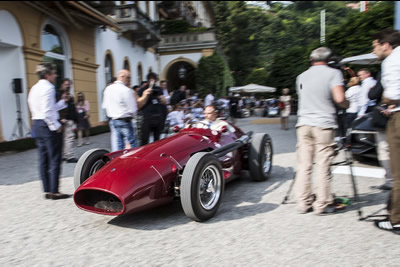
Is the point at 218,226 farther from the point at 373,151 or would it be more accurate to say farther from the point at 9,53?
the point at 9,53

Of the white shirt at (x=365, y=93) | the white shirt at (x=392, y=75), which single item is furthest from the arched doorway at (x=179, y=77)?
the white shirt at (x=392, y=75)

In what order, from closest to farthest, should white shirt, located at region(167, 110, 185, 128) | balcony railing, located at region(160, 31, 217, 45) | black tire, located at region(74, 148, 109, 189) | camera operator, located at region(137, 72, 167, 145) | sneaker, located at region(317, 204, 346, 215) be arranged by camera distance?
sneaker, located at region(317, 204, 346, 215) → black tire, located at region(74, 148, 109, 189) → camera operator, located at region(137, 72, 167, 145) → white shirt, located at region(167, 110, 185, 128) → balcony railing, located at region(160, 31, 217, 45)

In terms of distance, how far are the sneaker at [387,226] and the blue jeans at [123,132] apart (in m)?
3.66

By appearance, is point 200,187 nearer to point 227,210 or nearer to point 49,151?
point 227,210

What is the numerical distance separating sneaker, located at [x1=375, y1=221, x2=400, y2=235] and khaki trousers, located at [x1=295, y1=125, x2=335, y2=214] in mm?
526

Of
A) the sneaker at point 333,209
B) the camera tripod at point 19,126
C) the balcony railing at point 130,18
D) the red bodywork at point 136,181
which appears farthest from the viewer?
the balcony railing at point 130,18

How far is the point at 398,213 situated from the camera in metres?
2.99

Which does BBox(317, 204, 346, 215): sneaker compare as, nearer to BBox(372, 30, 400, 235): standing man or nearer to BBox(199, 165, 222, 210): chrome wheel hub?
BBox(372, 30, 400, 235): standing man

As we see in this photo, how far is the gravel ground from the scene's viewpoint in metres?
2.67

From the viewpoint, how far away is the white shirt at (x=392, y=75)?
2.95 meters

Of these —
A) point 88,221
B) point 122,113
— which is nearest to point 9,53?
point 122,113

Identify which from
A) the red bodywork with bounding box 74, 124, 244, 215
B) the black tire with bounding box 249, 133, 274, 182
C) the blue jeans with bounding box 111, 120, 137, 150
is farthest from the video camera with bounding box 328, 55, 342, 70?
the blue jeans with bounding box 111, 120, 137, 150

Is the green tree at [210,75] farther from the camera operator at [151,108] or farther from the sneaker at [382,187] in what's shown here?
the sneaker at [382,187]

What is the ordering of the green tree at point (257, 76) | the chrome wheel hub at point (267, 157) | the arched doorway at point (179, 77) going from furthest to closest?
the green tree at point (257, 76) < the arched doorway at point (179, 77) < the chrome wheel hub at point (267, 157)
